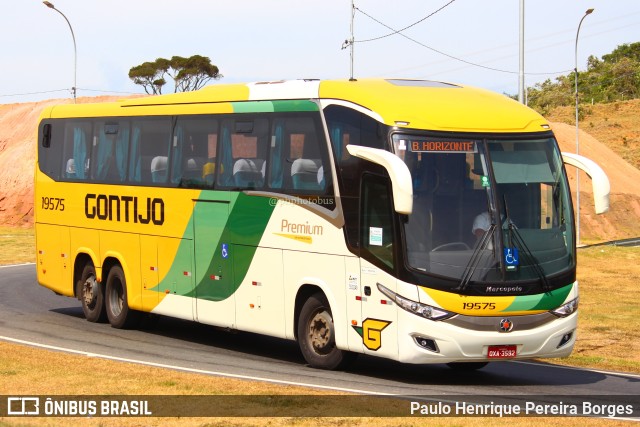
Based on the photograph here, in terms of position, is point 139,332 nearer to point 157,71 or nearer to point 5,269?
point 5,269

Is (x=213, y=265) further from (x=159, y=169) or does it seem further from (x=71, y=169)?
(x=71, y=169)

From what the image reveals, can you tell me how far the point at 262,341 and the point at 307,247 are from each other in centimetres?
445

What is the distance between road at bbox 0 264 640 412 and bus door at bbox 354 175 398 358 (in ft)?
2.01

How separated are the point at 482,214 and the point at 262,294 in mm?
4255

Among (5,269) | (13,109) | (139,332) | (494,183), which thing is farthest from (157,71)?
(494,183)

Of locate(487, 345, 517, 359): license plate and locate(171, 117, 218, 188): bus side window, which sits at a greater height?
locate(171, 117, 218, 188): bus side window

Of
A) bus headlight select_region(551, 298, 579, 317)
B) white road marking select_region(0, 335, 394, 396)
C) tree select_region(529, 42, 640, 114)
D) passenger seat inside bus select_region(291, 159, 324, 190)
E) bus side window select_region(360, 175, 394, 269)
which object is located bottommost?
white road marking select_region(0, 335, 394, 396)

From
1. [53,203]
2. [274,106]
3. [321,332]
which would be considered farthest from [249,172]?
[53,203]

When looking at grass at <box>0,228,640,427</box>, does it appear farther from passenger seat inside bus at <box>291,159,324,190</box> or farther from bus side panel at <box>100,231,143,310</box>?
passenger seat inside bus at <box>291,159,324,190</box>

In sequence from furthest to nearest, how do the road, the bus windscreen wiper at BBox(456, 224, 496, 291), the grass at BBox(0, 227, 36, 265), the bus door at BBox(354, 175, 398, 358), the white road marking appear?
the grass at BBox(0, 227, 36, 265) → the road → the bus door at BBox(354, 175, 398, 358) → the bus windscreen wiper at BBox(456, 224, 496, 291) → the white road marking

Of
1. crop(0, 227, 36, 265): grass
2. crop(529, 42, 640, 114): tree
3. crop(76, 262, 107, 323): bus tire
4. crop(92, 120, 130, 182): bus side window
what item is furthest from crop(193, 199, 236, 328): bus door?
crop(529, 42, 640, 114): tree

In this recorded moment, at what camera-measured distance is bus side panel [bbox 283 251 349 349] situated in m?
15.8

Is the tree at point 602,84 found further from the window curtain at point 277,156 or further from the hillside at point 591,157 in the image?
the window curtain at point 277,156

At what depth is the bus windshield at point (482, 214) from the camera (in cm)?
1452
